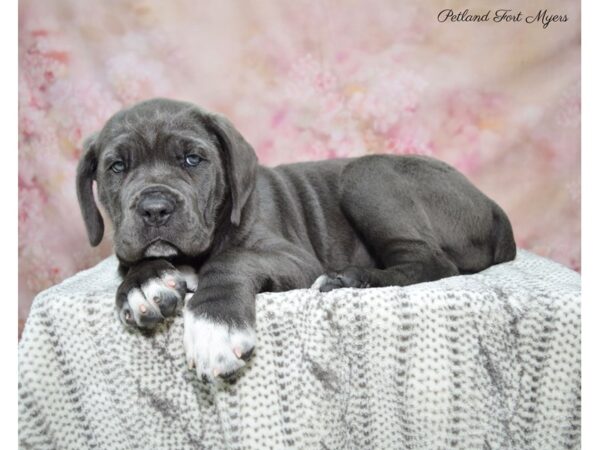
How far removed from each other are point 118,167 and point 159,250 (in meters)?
0.47

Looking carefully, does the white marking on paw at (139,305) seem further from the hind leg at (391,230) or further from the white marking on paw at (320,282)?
the hind leg at (391,230)

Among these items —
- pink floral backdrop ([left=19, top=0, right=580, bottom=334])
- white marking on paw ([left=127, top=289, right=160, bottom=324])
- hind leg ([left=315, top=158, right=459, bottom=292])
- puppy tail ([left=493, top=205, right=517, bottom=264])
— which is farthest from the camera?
pink floral backdrop ([left=19, top=0, right=580, bottom=334])

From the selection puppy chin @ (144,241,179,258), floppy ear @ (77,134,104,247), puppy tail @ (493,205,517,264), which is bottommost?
puppy tail @ (493,205,517,264)

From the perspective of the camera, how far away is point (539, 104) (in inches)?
159

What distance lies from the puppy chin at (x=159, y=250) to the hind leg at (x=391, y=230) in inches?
26.9

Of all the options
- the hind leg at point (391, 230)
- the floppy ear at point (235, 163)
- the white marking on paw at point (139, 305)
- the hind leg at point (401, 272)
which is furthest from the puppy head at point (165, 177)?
the hind leg at point (391, 230)

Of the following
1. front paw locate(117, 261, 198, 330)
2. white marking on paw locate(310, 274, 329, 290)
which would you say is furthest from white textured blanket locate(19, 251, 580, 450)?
white marking on paw locate(310, 274, 329, 290)

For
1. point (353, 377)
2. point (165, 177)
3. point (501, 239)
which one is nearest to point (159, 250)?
point (165, 177)

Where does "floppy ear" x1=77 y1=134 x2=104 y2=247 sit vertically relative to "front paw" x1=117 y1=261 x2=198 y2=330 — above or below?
above

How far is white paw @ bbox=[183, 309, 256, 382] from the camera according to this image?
6.23 ft

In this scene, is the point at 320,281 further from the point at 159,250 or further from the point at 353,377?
the point at 159,250

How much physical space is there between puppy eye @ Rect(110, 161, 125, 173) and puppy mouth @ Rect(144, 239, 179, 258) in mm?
430

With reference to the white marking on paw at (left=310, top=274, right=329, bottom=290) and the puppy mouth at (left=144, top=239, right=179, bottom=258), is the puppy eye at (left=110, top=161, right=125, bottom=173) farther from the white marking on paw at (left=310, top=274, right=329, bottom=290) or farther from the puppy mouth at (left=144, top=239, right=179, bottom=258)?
the white marking on paw at (left=310, top=274, right=329, bottom=290)

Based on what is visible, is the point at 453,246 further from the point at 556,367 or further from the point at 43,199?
the point at 43,199
